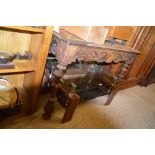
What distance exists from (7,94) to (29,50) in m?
0.38

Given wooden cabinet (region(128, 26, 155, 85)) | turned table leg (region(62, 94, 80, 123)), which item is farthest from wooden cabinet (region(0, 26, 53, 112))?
wooden cabinet (region(128, 26, 155, 85))

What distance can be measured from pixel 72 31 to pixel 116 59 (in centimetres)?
51

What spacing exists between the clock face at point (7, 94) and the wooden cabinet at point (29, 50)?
103 mm

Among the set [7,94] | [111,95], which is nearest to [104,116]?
[111,95]

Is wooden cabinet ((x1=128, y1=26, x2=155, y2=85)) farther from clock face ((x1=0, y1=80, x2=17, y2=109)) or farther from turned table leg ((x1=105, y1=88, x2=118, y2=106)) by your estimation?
clock face ((x1=0, y1=80, x2=17, y2=109))

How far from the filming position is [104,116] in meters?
1.67

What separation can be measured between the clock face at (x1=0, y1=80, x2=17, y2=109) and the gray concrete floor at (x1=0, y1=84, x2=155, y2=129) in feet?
0.56

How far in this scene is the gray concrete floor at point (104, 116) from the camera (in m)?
1.32

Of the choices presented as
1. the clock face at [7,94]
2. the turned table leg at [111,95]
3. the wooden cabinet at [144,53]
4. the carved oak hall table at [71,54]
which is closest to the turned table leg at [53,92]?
the carved oak hall table at [71,54]

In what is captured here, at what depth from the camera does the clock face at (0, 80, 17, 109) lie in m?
1.14

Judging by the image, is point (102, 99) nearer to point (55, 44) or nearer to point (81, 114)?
point (81, 114)

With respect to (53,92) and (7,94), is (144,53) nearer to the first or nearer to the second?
(53,92)

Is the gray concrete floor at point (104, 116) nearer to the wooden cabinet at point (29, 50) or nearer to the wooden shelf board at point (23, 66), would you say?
the wooden cabinet at point (29, 50)
